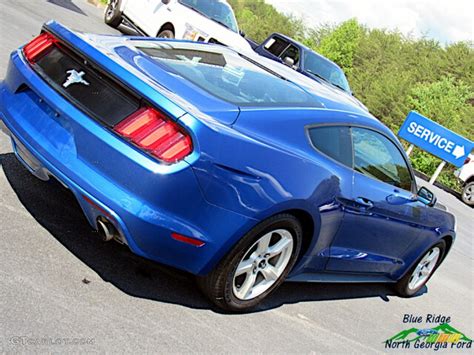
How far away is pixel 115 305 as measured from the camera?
3.32 meters

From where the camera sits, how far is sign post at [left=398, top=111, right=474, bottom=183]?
17109 millimetres

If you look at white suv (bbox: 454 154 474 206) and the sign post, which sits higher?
the sign post

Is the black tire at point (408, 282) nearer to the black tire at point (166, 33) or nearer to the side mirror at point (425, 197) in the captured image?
the side mirror at point (425, 197)

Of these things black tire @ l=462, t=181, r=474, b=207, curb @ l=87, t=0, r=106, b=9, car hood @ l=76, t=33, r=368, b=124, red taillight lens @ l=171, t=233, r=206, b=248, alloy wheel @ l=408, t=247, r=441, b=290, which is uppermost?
car hood @ l=76, t=33, r=368, b=124

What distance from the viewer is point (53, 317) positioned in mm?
2980

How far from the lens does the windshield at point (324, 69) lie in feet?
42.0

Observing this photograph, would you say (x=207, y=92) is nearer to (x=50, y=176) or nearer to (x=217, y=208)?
(x=217, y=208)

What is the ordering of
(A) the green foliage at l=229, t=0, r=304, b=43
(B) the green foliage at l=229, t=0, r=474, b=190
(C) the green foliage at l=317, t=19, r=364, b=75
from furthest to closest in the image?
(A) the green foliage at l=229, t=0, r=304, b=43, (C) the green foliage at l=317, t=19, r=364, b=75, (B) the green foliage at l=229, t=0, r=474, b=190

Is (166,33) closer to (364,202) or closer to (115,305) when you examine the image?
(364,202)

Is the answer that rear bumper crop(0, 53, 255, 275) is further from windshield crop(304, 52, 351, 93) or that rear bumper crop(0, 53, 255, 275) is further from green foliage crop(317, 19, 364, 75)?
green foliage crop(317, 19, 364, 75)

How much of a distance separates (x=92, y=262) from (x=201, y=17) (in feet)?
32.5

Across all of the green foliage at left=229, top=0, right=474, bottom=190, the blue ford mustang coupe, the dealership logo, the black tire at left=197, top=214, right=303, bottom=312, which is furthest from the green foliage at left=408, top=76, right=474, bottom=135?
the black tire at left=197, top=214, right=303, bottom=312

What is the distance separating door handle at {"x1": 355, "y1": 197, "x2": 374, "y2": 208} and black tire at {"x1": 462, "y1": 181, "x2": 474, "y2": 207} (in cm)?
1392

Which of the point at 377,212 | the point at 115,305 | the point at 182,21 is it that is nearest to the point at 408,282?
the point at 377,212
